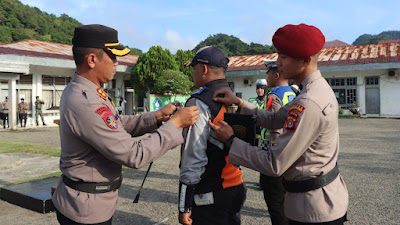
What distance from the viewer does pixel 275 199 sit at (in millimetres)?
3195

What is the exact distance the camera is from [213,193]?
2.18 m

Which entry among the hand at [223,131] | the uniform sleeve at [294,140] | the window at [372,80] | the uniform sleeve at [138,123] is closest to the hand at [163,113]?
the uniform sleeve at [138,123]

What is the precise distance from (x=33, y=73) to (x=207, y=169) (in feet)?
62.0

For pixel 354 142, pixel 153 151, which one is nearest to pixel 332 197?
pixel 153 151

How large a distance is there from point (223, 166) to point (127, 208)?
104 inches

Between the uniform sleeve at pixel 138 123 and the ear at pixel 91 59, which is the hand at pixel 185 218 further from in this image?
the ear at pixel 91 59

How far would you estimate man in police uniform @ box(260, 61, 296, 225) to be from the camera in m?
3.15

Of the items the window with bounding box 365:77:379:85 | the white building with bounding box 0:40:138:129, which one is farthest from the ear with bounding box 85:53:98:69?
the window with bounding box 365:77:379:85

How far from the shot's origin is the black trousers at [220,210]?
2180 millimetres

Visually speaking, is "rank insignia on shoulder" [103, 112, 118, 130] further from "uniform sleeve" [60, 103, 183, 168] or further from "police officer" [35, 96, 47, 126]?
"police officer" [35, 96, 47, 126]

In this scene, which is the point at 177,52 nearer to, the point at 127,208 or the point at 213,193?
the point at 127,208

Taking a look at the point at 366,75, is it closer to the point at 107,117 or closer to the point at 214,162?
the point at 214,162

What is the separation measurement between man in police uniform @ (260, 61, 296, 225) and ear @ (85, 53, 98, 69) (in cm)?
142

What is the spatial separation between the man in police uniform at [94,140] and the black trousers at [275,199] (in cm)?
165
